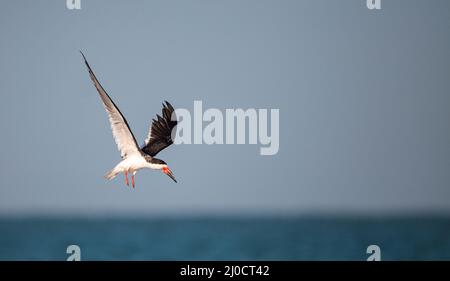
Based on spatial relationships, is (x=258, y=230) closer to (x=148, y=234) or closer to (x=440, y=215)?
(x=148, y=234)

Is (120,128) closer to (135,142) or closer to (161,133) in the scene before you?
(135,142)

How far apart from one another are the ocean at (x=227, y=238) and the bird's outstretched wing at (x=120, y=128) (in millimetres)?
16149

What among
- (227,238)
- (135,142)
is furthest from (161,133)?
(227,238)

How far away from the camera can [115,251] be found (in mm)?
42844

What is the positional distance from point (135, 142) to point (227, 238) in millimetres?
28427

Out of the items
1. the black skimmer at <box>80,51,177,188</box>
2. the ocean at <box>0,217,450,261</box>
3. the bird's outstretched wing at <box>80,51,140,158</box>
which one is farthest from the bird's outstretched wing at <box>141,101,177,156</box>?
the ocean at <box>0,217,450,261</box>

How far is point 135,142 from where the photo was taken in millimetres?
22688

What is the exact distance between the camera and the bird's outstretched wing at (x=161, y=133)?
2405 cm

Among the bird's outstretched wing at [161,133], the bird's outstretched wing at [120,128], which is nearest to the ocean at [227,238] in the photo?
the bird's outstretched wing at [161,133]

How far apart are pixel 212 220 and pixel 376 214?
32.6 ft
